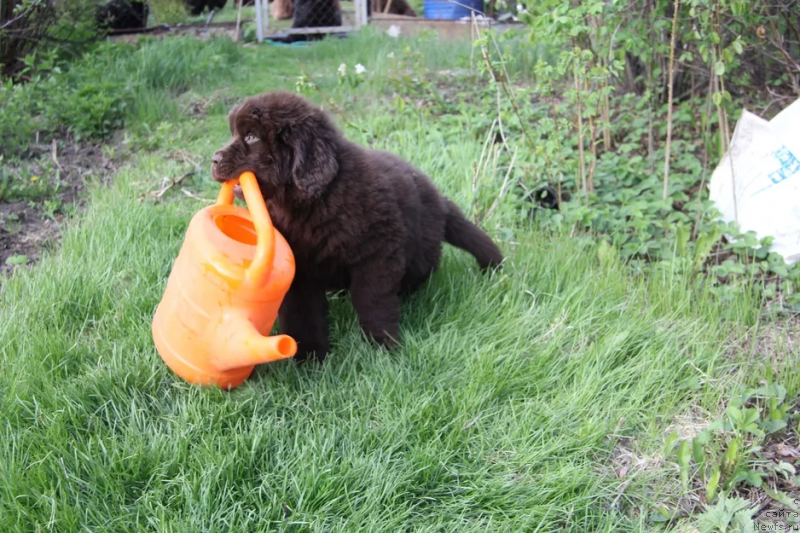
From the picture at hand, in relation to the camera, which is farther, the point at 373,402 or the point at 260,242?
the point at 373,402

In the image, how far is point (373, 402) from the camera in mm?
2650

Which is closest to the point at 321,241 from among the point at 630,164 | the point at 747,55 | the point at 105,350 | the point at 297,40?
the point at 105,350

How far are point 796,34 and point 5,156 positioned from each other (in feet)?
17.8

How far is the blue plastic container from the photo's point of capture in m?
9.98

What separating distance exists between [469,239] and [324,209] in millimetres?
1048

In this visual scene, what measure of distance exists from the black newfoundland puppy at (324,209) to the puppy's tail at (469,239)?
1.38ft

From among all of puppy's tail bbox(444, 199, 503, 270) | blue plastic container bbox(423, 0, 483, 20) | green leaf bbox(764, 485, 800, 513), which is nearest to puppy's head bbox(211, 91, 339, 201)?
puppy's tail bbox(444, 199, 503, 270)

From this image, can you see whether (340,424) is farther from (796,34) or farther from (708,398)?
(796,34)

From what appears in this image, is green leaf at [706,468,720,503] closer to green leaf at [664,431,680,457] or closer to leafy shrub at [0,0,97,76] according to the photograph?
green leaf at [664,431,680,457]

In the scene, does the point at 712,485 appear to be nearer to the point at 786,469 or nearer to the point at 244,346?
the point at 786,469

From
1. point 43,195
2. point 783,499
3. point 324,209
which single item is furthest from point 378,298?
point 43,195

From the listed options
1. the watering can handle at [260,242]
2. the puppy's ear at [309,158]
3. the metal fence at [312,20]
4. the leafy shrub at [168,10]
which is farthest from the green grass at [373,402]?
the metal fence at [312,20]

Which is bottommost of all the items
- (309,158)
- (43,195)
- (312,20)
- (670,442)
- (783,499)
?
(783,499)

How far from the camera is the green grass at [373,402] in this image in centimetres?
218
